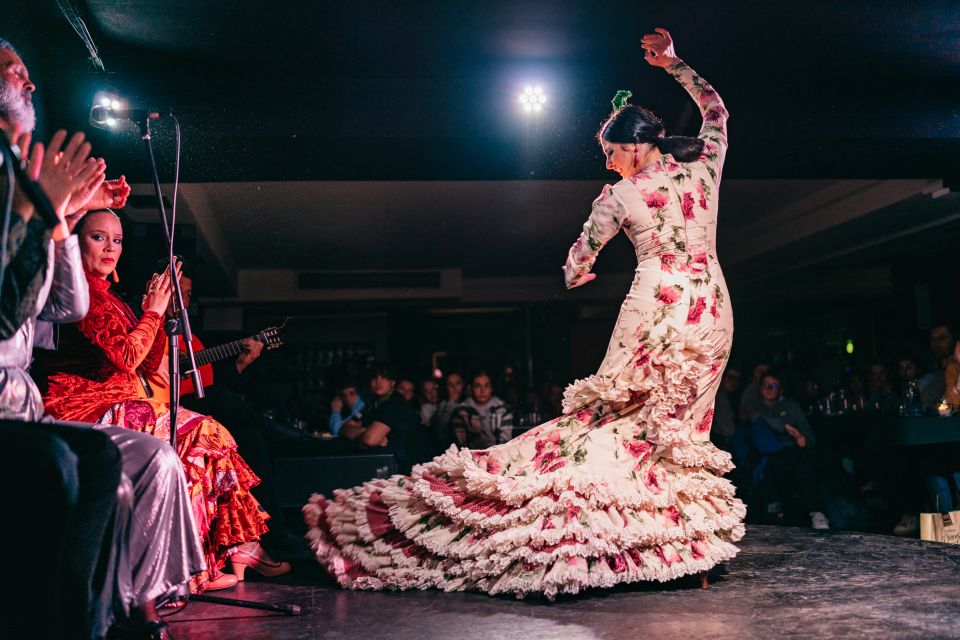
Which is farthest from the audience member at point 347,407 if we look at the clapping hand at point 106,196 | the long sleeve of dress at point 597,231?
the clapping hand at point 106,196

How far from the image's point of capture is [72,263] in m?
1.73

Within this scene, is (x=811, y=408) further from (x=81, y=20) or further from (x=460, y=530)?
(x=81, y=20)

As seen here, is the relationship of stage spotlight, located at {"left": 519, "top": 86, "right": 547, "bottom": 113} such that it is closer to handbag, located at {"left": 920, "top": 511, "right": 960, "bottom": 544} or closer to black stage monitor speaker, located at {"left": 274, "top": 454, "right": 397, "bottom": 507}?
handbag, located at {"left": 920, "top": 511, "right": 960, "bottom": 544}

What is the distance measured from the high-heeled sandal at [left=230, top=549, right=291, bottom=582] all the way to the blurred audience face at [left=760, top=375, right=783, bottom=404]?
479 centimetres

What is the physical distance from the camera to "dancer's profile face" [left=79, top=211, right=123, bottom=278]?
254 centimetres

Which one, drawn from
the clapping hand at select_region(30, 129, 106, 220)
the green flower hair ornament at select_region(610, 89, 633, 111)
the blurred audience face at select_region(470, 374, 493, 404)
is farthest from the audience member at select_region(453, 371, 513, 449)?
the clapping hand at select_region(30, 129, 106, 220)

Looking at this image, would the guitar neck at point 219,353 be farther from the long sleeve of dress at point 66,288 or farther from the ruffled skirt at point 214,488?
the long sleeve of dress at point 66,288

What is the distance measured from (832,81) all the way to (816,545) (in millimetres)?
2682

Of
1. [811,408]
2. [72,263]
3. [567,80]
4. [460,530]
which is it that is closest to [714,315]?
[460,530]

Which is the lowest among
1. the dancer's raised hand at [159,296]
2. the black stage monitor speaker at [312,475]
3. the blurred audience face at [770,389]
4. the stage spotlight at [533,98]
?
the black stage monitor speaker at [312,475]

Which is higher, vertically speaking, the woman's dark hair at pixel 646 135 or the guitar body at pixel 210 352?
the woman's dark hair at pixel 646 135

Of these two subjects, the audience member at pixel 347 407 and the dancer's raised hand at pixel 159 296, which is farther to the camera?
the audience member at pixel 347 407

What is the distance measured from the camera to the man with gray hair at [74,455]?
1494 millimetres

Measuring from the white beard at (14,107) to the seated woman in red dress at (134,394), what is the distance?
2.39 ft
